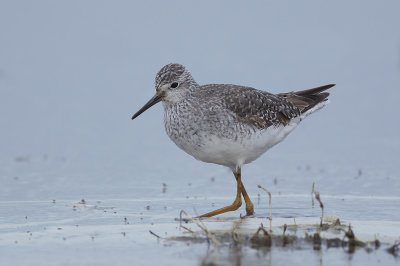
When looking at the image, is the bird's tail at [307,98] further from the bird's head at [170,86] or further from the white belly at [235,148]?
the bird's head at [170,86]

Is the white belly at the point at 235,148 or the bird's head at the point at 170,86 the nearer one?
the white belly at the point at 235,148

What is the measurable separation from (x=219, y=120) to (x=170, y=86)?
0.88 metres

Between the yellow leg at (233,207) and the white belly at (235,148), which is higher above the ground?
the white belly at (235,148)

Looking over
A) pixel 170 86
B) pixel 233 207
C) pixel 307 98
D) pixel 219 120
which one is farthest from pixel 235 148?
pixel 307 98

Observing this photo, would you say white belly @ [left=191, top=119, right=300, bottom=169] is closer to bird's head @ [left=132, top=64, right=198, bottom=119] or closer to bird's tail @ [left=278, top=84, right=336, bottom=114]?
bird's head @ [left=132, top=64, right=198, bottom=119]

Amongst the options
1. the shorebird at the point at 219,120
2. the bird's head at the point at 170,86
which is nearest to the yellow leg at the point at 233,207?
the shorebird at the point at 219,120

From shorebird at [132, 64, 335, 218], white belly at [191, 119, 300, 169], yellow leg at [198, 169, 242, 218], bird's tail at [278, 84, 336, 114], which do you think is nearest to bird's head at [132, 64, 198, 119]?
shorebird at [132, 64, 335, 218]

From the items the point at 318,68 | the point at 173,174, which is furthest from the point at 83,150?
the point at 318,68

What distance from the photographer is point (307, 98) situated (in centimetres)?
1073

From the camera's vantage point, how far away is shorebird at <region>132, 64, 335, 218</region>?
8.67 metres

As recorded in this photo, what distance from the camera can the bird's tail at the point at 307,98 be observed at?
10.5 metres

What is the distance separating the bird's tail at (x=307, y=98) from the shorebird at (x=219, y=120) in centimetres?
70

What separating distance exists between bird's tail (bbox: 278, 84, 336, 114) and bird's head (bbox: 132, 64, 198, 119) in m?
1.99

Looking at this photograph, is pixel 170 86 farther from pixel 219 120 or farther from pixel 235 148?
pixel 235 148
